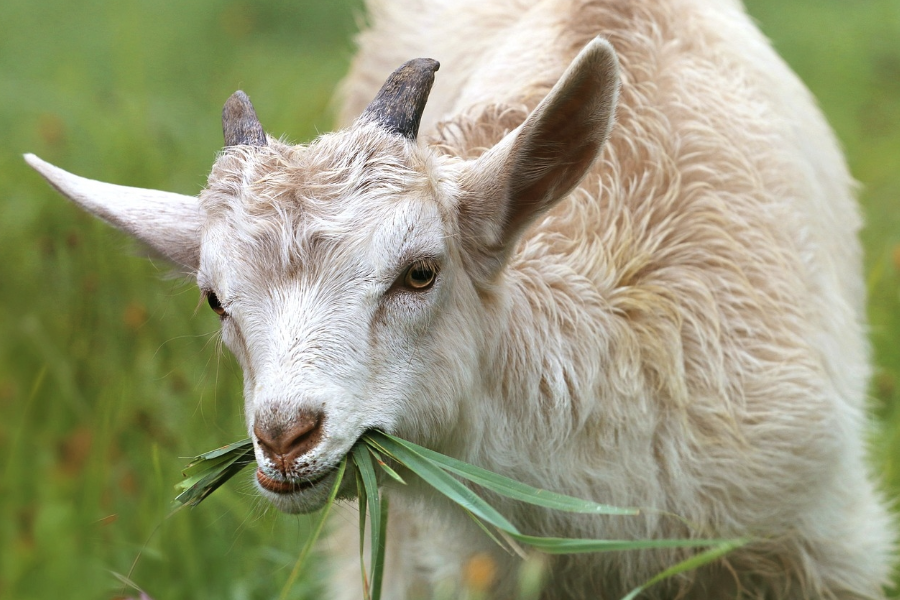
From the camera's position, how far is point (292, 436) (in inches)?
106

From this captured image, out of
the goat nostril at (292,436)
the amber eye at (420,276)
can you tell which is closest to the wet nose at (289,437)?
the goat nostril at (292,436)

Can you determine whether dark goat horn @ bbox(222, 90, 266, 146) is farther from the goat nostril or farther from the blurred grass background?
the goat nostril

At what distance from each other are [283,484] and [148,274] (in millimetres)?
4255

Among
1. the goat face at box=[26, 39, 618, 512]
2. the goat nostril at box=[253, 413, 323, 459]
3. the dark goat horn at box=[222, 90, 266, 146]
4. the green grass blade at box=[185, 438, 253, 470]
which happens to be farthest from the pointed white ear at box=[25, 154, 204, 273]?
the goat nostril at box=[253, 413, 323, 459]

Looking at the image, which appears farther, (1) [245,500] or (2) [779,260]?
(1) [245,500]

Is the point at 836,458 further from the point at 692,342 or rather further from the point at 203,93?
the point at 203,93

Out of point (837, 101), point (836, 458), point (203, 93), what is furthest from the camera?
point (203, 93)

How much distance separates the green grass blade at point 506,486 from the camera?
111 inches

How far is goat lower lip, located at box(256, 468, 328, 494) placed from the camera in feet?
9.01

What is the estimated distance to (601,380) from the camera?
3498 mm

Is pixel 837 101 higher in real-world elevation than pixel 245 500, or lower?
higher

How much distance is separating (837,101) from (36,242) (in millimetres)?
6913

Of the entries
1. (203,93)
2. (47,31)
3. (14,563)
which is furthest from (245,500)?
(47,31)

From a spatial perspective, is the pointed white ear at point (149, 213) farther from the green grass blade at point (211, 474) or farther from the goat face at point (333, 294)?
the green grass blade at point (211, 474)
